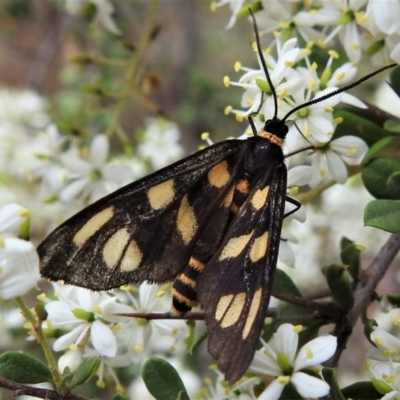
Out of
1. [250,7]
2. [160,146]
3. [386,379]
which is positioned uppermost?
[160,146]

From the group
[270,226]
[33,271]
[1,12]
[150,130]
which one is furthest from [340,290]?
[1,12]

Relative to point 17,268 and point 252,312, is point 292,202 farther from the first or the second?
point 17,268

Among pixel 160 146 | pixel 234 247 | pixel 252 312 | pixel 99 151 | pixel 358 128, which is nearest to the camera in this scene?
pixel 252 312

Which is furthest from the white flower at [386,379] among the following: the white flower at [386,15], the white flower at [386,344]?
the white flower at [386,15]

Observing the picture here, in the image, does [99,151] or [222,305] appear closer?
[222,305]

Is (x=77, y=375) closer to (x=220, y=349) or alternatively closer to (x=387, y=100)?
(x=220, y=349)

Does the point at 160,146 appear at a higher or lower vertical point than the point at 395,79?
higher

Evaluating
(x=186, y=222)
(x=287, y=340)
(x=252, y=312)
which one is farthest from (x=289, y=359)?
(x=186, y=222)

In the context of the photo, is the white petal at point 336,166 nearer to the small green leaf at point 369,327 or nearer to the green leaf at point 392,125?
the green leaf at point 392,125
